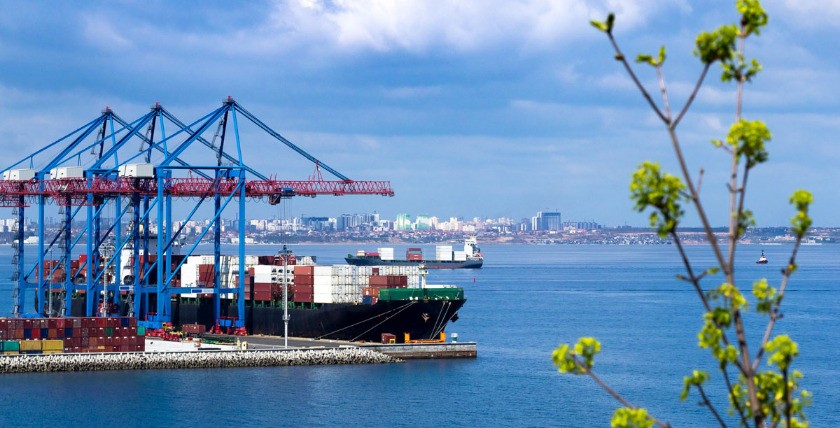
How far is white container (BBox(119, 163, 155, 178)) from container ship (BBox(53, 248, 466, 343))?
6026 millimetres

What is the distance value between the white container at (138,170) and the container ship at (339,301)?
19.8ft

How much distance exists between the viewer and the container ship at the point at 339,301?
63.4 m

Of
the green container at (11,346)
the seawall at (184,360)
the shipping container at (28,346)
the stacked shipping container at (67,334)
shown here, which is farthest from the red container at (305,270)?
the green container at (11,346)

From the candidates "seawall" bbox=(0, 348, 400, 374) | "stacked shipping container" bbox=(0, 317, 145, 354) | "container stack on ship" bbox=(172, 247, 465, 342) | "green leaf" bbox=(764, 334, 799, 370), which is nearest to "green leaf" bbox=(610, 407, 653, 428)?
"green leaf" bbox=(764, 334, 799, 370)

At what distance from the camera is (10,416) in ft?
144

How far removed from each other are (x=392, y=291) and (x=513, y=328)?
20573mm

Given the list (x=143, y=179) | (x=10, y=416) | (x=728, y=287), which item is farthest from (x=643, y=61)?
(x=143, y=179)

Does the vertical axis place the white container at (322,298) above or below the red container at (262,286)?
below

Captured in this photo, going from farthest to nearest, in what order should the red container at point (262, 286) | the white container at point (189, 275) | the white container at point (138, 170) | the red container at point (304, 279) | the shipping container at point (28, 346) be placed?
1. the white container at point (189, 275)
2. the red container at point (262, 286)
3. the red container at point (304, 279)
4. the white container at point (138, 170)
5. the shipping container at point (28, 346)

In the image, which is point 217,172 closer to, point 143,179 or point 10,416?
point 143,179

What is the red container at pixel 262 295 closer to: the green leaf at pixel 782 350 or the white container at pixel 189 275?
the white container at pixel 189 275

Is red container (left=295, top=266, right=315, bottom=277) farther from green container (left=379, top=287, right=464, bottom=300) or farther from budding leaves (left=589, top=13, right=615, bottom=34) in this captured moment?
budding leaves (left=589, top=13, right=615, bottom=34)

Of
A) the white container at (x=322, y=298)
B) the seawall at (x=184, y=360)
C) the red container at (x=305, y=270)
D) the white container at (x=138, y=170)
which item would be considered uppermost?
the white container at (x=138, y=170)

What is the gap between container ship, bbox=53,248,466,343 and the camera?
63.4 m
